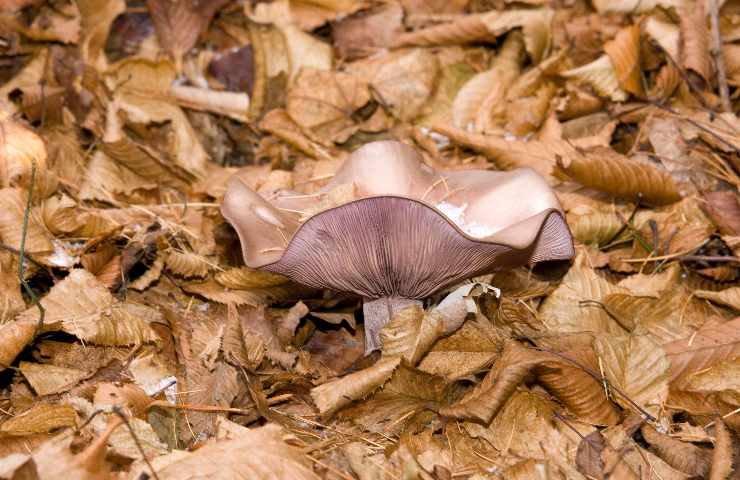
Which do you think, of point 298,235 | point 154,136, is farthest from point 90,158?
point 298,235

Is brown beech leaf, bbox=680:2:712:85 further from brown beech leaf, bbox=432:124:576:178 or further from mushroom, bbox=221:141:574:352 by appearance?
mushroom, bbox=221:141:574:352

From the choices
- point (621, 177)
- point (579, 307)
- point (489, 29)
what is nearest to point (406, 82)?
point (489, 29)

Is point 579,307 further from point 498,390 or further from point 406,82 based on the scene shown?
point 406,82

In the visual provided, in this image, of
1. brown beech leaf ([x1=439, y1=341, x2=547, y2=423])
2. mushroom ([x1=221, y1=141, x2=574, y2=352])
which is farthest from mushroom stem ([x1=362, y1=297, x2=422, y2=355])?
brown beech leaf ([x1=439, y1=341, x2=547, y2=423])

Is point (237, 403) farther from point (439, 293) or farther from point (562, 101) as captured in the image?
point (562, 101)

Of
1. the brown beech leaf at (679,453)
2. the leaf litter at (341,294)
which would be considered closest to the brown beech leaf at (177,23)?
the leaf litter at (341,294)

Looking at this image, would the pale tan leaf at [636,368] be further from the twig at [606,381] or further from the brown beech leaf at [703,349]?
the brown beech leaf at [703,349]
